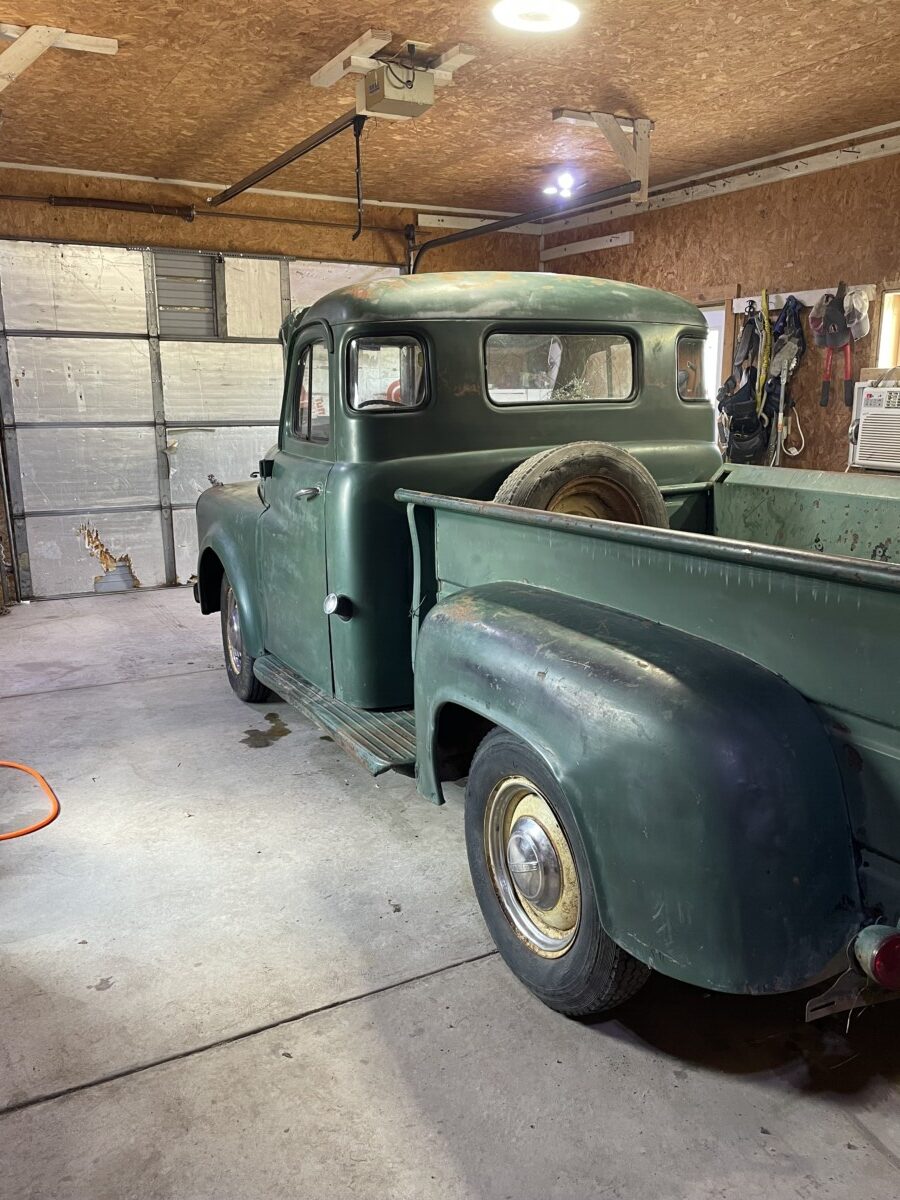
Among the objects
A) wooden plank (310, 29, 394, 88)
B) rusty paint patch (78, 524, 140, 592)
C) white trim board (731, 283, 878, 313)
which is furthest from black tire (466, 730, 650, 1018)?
rusty paint patch (78, 524, 140, 592)

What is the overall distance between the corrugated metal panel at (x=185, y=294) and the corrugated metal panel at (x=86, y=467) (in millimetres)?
986

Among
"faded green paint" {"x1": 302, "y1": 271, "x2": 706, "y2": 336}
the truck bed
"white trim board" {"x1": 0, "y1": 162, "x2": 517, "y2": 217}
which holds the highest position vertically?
"white trim board" {"x1": 0, "y1": 162, "x2": 517, "y2": 217}

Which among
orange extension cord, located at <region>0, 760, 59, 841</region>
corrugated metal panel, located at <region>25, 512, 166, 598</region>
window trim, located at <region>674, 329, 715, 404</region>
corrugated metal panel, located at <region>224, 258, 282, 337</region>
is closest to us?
orange extension cord, located at <region>0, 760, 59, 841</region>

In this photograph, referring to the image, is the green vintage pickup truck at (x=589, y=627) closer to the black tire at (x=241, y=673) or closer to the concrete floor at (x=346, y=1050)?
the black tire at (x=241, y=673)

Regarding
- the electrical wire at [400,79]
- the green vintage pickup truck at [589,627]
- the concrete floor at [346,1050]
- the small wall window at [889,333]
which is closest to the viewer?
the green vintage pickup truck at [589,627]

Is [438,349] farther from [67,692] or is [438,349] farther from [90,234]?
[90,234]

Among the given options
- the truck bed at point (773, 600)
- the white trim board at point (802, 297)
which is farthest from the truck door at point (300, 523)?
the white trim board at point (802, 297)

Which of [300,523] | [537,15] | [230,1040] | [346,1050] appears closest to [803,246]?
[537,15]

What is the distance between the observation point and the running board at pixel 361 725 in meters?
3.08

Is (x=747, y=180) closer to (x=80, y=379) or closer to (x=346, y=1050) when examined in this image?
(x=80, y=379)

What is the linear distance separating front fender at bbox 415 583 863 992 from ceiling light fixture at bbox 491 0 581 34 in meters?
3.46

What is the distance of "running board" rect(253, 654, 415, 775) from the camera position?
308 cm

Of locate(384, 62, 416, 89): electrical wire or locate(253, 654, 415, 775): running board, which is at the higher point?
locate(384, 62, 416, 89): electrical wire

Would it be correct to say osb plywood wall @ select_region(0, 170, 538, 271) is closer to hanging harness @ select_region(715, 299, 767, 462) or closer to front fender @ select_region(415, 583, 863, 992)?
hanging harness @ select_region(715, 299, 767, 462)
